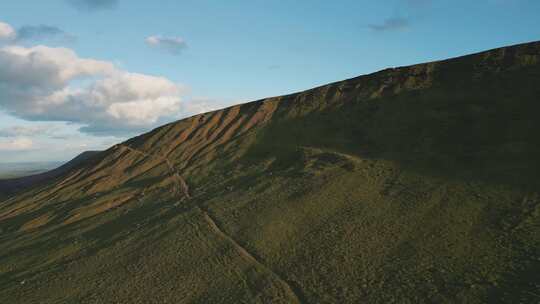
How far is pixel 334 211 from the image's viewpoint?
47.3m

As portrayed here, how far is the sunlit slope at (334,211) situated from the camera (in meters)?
34.1

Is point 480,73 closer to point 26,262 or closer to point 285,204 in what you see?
point 285,204

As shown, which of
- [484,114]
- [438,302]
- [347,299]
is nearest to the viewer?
[438,302]

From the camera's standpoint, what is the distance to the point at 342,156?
6125 cm

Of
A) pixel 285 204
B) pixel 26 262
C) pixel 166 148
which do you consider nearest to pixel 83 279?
pixel 26 262

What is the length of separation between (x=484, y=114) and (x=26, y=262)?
6455 centimetres

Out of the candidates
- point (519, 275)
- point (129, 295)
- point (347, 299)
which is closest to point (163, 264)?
point (129, 295)

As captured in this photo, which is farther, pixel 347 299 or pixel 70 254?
pixel 70 254

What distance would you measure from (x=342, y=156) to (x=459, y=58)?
3162 centimetres

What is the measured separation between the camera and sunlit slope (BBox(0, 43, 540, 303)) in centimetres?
3412

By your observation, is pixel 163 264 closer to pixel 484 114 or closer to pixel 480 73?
pixel 484 114

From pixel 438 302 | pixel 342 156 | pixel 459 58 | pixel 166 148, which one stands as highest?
pixel 459 58

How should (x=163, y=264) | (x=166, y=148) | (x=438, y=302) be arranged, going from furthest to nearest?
(x=166, y=148) → (x=163, y=264) → (x=438, y=302)

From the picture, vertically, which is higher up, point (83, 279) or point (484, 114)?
point (484, 114)
